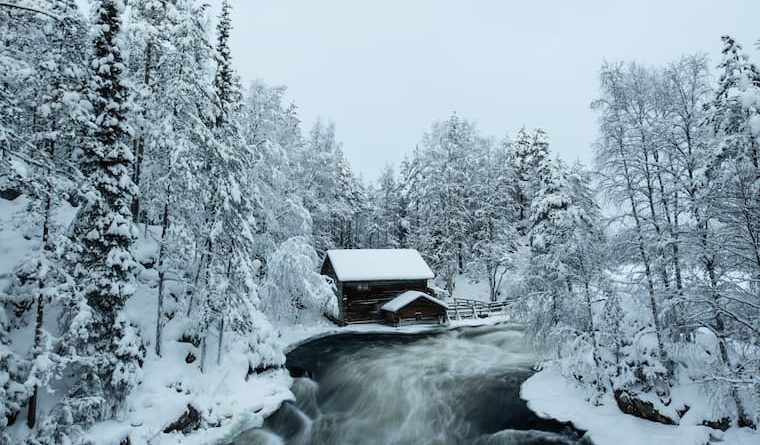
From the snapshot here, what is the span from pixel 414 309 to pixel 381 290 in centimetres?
317

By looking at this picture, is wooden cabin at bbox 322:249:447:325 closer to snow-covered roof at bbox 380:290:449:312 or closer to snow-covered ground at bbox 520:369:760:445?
snow-covered roof at bbox 380:290:449:312

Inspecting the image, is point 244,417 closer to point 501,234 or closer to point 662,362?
point 662,362

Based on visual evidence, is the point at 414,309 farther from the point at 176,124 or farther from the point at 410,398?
the point at 176,124

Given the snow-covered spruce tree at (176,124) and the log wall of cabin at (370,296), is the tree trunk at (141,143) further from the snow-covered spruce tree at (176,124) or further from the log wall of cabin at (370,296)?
the log wall of cabin at (370,296)

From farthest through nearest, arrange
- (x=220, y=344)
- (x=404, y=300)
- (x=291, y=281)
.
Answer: (x=404, y=300), (x=291, y=281), (x=220, y=344)

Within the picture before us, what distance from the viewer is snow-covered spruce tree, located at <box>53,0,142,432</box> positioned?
11039 millimetres

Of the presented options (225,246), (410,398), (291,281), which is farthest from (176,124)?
(410,398)

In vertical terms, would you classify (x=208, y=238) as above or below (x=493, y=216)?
below

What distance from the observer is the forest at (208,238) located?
9.54 metres

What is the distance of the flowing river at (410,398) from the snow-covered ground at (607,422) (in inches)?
20.0

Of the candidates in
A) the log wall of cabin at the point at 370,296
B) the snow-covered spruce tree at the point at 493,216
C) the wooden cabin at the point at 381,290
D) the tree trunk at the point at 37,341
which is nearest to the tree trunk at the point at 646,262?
the tree trunk at the point at 37,341

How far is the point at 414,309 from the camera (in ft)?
103

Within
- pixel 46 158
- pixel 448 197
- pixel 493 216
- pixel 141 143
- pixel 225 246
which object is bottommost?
pixel 225 246

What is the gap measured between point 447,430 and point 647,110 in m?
13.6
